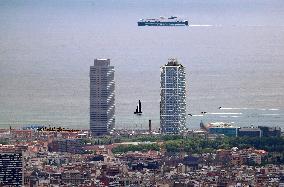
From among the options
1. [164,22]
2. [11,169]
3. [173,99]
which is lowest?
[11,169]

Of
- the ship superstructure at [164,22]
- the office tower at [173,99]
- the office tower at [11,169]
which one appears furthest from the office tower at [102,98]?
the ship superstructure at [164,22]

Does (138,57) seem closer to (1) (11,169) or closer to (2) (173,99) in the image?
(2) (173,99)

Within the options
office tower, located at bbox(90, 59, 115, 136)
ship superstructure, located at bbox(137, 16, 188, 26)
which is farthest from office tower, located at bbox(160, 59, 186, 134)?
ship superstructure, located at bbox(137, 16, 188, 26)

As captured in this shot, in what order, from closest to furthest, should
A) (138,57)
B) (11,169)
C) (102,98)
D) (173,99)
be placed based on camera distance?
(11,169) → (173,99) → (102,98) → (138,57)

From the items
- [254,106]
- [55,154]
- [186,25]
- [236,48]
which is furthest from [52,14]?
[55,154]

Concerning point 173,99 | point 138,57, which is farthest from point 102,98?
point 138,57

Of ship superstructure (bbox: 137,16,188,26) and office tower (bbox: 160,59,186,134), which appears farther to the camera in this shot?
ship superstructure (bbox: 137,16,188,26)

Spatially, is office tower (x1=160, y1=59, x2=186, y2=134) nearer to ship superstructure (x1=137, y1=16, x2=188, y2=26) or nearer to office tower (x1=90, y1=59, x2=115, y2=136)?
office tower (x1=90, y1=59, x2=115, y2=136)

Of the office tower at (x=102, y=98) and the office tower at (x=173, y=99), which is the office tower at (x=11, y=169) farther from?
the office tower at (x=173, y=99)

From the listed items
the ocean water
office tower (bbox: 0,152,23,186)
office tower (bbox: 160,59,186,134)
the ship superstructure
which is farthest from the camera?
the ship superstructure
